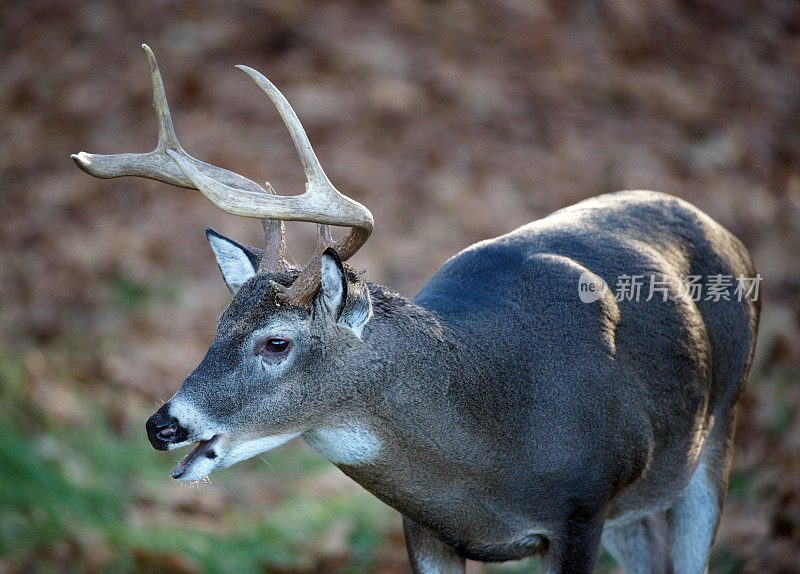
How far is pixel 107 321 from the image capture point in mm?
9758

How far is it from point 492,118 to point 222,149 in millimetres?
3577

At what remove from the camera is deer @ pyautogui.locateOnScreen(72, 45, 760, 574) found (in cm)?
347

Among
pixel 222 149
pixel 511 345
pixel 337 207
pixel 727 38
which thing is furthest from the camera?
pixel 727 38

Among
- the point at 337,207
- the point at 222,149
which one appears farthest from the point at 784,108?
the point at 337,207

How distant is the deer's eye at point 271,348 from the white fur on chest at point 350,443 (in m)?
0.35

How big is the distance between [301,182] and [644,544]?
24.8 ft

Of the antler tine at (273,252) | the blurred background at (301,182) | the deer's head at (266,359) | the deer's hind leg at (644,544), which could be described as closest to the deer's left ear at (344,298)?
the deer's head at (266,359)

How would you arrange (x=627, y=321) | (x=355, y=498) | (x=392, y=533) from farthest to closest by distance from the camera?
(x=355, y=498), (x=392, y=533), (x=627, y=321)

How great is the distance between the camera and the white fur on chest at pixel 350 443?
3.57 meters

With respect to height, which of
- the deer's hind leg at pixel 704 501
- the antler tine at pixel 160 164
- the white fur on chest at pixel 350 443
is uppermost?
the antler tine at pixel 160 164

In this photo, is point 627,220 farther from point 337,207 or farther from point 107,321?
point 107,321

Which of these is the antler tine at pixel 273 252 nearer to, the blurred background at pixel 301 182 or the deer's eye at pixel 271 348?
the deer's eye at pixel 271 348

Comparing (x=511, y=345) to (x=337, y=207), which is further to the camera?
(x=511, y=345)

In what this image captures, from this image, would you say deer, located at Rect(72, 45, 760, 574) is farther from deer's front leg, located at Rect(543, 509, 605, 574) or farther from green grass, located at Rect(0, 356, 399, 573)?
green grass, located at Rect(0, 356, 399, 573)
